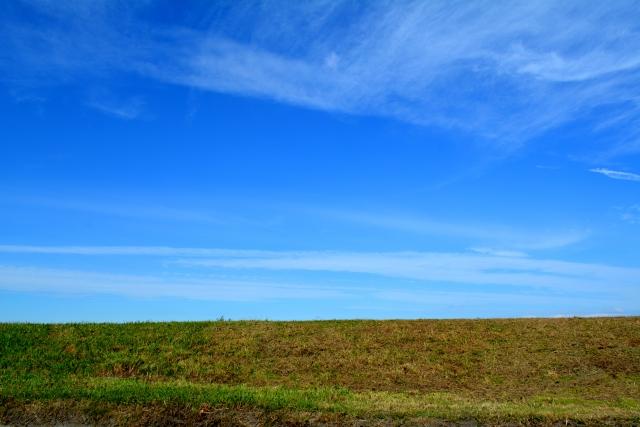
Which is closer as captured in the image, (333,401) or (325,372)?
(333,401)

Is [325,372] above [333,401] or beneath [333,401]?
above

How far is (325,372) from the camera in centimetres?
1886

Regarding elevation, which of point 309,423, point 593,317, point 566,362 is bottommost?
point 309,423

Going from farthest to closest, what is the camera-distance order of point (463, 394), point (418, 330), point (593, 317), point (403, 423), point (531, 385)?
point (593, 317) < point (418, 330) < point (531, 385) < point (463, 394) < point (403, 423)

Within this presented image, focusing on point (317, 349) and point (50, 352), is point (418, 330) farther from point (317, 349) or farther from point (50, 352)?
point (50, 352)

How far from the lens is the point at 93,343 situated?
21.0 metres

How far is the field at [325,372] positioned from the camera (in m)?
12.8

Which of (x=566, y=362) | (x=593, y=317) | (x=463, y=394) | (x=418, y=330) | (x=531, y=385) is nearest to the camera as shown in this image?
(x=463, y=394)

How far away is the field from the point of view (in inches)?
505

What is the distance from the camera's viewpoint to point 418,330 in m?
22.8

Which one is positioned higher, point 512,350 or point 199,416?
point 512,350

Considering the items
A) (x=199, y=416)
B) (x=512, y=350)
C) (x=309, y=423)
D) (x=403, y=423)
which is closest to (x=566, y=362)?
(x=512, y=350)

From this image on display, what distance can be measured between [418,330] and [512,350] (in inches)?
137

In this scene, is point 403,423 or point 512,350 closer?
point 403,423
